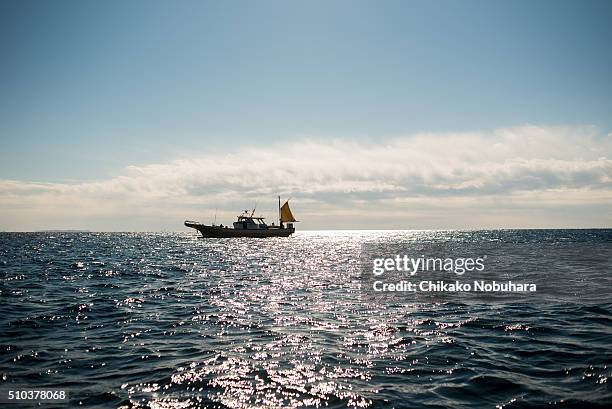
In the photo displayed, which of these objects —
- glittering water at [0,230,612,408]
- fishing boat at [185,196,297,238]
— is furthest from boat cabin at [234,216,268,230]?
glittering water at [0,230,612,408]

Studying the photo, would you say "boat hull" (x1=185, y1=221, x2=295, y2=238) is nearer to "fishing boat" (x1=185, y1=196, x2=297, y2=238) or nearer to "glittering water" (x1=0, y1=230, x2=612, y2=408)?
"fishing boat" (x1=185, y1=196, x2=297, y2=238)

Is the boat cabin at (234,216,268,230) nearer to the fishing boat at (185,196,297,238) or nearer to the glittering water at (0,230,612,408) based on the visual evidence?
the fishing boat at (185,196,297,238)

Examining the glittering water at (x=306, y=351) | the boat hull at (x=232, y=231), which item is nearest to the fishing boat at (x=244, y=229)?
the boat hull at (x=232, y=231)

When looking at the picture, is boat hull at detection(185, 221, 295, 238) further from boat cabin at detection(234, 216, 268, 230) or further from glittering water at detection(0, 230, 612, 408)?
glittering water at detection(0, 230, 612, 408)

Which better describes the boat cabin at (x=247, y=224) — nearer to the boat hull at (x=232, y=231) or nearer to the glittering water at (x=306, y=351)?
the boat hull at (x=232, y=231)

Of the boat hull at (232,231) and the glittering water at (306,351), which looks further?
the boat hull at (232,231)

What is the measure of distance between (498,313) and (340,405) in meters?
11.6

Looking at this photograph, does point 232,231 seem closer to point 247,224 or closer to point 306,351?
point 247,224

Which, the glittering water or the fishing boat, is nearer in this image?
the glittering water

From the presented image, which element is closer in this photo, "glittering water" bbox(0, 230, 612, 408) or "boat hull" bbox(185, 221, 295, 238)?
"glittering water" bbox(0, 230, 612, 408)

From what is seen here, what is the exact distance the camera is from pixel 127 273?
1332 inches

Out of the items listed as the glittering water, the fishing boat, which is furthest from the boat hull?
the glittering water

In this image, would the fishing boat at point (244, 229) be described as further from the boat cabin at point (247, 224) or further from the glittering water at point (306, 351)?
the glittering water at point (306, 351)

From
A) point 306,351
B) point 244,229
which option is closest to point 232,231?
point 244,229
